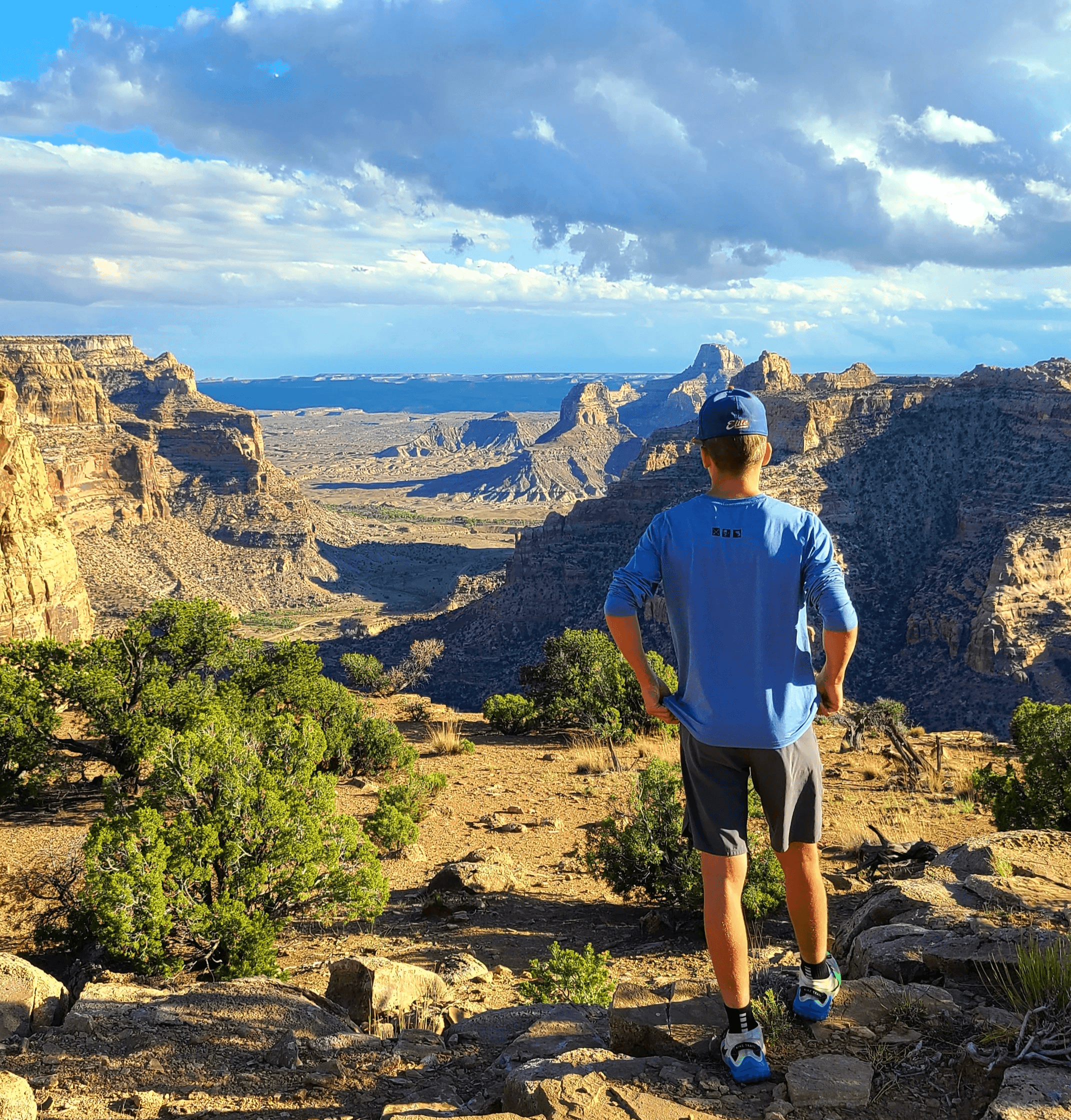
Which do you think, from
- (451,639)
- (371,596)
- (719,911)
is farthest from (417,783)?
(371,596)

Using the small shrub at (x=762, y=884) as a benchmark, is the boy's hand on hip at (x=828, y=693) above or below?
above

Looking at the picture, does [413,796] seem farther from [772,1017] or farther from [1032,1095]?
[1032,1095]

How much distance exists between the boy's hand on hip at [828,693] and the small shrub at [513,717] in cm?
1697

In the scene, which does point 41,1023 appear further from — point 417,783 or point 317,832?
point 417,783

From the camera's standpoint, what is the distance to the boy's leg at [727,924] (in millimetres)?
4051

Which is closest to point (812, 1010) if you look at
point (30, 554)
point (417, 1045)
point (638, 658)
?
point (638, 658)

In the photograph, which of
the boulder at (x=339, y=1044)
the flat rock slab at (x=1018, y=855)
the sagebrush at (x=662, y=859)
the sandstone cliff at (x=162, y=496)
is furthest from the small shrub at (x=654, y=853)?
the sandstone cliff at (x=162, y=496)

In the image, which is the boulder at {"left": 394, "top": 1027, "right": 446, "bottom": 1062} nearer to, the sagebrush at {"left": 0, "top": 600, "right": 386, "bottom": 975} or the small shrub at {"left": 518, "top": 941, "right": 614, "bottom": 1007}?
the small shrub at {"left": 518, "top": 941, "right": 614, "bottom": 1007}

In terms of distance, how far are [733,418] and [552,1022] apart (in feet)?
12.0

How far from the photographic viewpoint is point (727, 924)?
13.5ft

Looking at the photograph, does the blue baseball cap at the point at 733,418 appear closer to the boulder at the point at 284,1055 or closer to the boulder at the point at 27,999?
the boulder at the point at 284,1055

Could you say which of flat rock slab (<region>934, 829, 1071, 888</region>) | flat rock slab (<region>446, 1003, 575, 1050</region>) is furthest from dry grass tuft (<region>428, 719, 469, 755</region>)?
flat rock slab (<region>446, 1003, 575, 1050</region>)

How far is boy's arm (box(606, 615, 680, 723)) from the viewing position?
13.3 ft

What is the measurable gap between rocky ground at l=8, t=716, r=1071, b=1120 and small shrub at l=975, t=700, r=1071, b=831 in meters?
2.29
